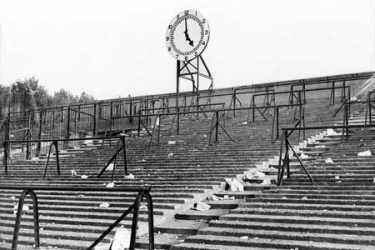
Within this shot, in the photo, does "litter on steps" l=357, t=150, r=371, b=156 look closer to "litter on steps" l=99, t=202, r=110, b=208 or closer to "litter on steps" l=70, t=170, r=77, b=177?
"litter on steps" l=99, t=202, r=110, b=208

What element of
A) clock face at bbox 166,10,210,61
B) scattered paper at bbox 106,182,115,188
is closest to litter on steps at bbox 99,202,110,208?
scattered paper at bbox 106,182,115,188

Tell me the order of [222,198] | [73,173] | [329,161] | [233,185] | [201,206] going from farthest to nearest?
[73,173], [329,161], [233,185], [222,198], [201,206]

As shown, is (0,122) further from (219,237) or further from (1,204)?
(219,237)

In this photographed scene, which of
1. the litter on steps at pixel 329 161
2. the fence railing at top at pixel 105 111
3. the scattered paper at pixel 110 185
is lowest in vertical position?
the scattered paper at pixel 110 185

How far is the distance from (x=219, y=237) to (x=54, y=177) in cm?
634

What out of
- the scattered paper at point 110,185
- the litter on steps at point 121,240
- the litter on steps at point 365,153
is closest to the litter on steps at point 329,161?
the litter on steps at point 365,153

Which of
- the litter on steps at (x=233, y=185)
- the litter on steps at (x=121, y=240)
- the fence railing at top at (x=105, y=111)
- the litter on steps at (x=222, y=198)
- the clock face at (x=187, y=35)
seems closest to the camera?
the litter on steps at (x=121, y=240)

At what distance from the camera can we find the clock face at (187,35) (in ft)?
72.7

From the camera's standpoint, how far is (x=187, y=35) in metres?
22.6

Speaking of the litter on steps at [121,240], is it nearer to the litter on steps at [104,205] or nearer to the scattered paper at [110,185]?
the litter on steps at [104,205]

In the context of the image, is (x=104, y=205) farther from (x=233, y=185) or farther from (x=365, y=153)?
Answer: (x=365, y=153)

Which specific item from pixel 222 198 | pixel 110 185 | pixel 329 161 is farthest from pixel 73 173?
pixel 329 161

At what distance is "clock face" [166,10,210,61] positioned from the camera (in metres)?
22.2

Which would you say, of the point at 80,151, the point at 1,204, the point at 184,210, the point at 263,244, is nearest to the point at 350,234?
the point at 263,244
